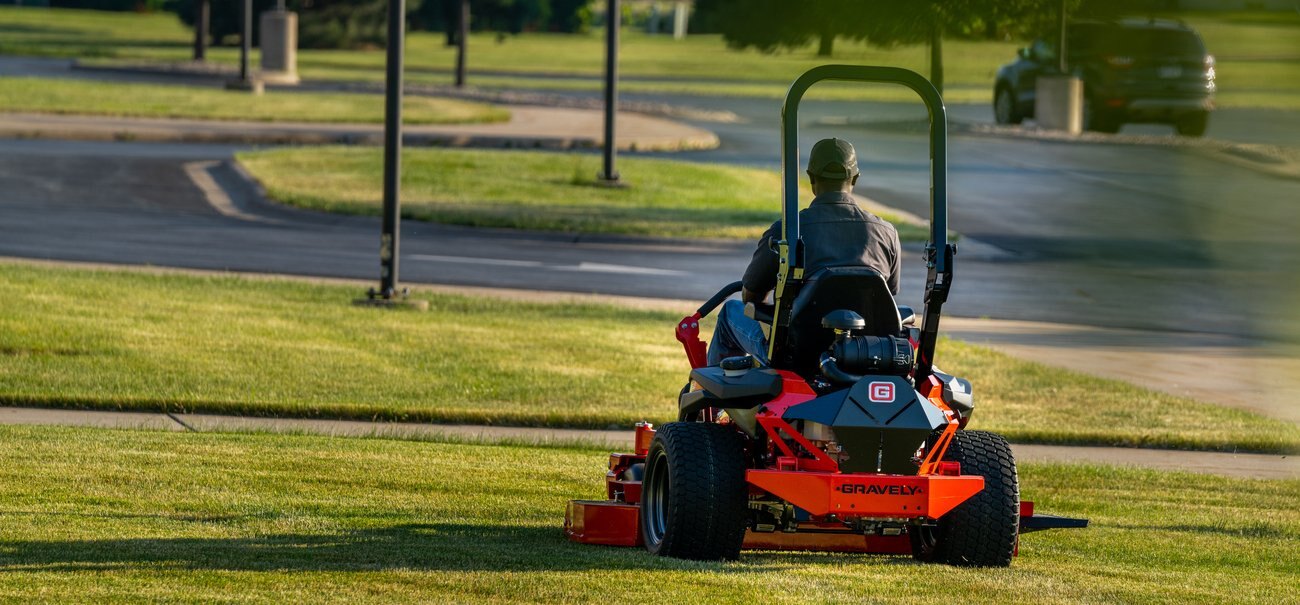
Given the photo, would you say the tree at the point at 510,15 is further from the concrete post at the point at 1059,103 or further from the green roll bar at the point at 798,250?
the concrete post at the point at 1059,103

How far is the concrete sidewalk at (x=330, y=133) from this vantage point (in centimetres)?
3294

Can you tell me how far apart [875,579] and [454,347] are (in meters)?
7.86

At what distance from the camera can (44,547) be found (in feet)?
19.4

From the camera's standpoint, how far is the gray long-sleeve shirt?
607cm

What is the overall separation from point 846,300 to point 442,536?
1897 mm

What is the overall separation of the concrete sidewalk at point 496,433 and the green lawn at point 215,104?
90.9ft

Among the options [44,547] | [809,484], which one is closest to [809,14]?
[809,484]

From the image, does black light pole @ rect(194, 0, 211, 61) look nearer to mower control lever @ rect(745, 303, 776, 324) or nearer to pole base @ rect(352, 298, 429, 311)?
pole base @ rect(352, 298, 429, 311)

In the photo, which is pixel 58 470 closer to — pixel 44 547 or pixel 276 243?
pixel 44 547

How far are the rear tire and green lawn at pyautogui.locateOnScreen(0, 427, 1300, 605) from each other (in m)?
2.70

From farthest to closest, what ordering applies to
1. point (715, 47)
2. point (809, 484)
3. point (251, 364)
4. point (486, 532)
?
point (251, 364) < point (486, 532) < point (809, 484) < point (715, 47)

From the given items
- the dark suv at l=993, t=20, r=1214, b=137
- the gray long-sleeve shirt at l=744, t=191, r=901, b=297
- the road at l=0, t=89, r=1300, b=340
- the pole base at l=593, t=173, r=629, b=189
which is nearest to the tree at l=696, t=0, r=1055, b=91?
the dark suv at l=993, t=20, r=1214, b=137

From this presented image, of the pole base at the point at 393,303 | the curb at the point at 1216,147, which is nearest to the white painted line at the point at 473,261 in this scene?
the pole base at the point at 393,303

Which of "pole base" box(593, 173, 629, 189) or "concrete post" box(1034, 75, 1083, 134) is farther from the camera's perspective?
"pole base" box(593, 173, 629, 189)
